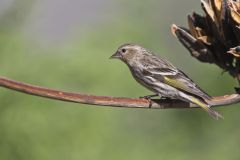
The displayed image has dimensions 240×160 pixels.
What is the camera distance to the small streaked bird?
193 cm

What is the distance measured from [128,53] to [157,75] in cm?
25

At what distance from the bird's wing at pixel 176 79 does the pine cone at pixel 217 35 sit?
585mm

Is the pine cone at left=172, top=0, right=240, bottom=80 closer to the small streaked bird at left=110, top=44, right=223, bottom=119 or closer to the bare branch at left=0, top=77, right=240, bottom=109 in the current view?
the bare branch at left=0, top=77, right=240, bottom=109

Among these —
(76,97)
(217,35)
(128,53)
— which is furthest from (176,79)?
(76,97)

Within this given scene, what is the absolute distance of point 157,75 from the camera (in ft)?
7.24

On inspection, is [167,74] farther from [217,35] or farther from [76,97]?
[76,97]

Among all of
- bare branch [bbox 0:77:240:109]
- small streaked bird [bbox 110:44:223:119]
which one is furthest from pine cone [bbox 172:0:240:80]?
small streaked bird [bbox 110:44:223:119]

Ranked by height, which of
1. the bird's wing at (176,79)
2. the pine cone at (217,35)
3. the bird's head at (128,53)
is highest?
A: the bird's head at (128,53)

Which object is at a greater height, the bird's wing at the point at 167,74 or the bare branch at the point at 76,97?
the bird's wing at the point at 167,74

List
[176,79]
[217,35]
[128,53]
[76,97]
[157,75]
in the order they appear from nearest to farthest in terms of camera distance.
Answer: [76,97]
[217,35]
[176,79]
[157,75]
[128,53]

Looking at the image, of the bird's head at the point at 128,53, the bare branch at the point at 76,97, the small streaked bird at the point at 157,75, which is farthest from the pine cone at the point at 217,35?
the bird's head at the point at 128,53

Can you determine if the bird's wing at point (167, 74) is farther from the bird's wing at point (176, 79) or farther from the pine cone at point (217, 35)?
the pine cone at point (217, 35)

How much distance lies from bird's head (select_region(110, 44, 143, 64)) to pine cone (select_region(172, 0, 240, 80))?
1164 mm

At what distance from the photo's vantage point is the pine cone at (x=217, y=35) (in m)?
1.13
